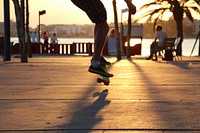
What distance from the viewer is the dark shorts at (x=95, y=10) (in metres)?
6.90

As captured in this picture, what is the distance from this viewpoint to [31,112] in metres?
4.98

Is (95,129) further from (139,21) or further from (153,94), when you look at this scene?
(139,21)

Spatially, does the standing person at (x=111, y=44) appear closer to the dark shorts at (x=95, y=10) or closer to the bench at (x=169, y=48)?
the bench at (x=169, y=48)

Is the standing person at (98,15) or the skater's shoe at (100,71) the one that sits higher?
the standing person at (98,15)

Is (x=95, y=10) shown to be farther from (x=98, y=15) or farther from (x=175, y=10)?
(x=175, y=10)

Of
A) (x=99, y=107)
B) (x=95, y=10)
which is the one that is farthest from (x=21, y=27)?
(x=99, y=107)

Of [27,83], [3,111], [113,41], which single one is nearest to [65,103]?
[3,111]

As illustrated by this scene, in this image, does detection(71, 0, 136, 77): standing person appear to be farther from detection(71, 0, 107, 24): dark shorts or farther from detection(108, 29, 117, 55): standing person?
detection(108, 29, 117, 55): standing person

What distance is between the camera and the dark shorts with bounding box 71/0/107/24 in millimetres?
6902

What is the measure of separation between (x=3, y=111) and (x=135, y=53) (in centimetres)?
3038

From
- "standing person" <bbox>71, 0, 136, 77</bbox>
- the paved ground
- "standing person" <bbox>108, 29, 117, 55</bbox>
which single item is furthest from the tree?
"standing person" <bbox>108, 29, 117, 55</bbox>

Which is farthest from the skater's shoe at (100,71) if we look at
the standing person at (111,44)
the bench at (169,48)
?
the standing person at (111,44)

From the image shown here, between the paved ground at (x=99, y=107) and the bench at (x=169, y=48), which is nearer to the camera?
the paved ground at (x=99, y=107)

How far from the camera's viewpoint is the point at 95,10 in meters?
6.91
